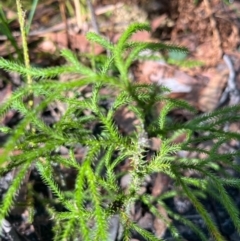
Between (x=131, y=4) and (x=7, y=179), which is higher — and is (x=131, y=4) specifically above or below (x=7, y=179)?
above

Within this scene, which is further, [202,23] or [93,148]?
[202,23]

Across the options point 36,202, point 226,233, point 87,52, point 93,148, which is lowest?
point 226,233

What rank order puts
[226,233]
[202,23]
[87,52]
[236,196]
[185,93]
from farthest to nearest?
1. [202,23]
2. [87,52]
3. [185,93]
4. [236,196]
5. [226,233]

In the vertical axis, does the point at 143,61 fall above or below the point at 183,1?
below

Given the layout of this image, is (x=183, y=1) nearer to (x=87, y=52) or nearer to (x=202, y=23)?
(x=202, y=23)

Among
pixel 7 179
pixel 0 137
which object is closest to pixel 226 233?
pixel 7 179

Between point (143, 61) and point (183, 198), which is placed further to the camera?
point (143, 61)

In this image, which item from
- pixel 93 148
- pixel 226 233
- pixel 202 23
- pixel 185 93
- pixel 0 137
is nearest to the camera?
pixel 93 148

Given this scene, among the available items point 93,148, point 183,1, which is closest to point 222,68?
point 183,1

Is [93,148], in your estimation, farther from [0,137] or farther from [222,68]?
[222,68]
